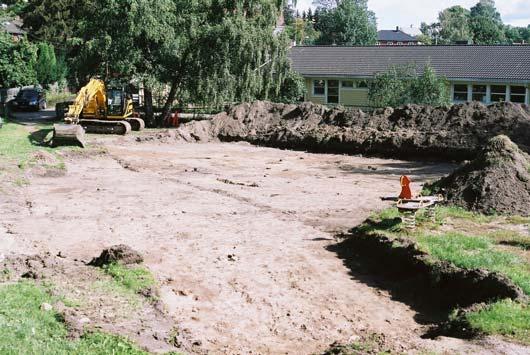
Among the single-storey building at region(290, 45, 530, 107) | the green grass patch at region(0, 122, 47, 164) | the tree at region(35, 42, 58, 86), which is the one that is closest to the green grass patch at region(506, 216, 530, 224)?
the green grass patch at region(0, 122, 47, 164)

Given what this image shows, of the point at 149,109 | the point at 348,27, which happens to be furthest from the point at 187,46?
the point at 348,27

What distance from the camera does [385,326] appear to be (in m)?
10.1

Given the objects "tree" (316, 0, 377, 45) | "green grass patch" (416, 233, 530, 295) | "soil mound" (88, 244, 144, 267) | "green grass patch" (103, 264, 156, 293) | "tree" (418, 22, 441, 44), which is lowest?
"green grass patch" (103, 264, 156, 293)

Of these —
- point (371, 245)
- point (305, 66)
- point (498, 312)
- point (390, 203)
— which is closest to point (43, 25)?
point (305, 66)

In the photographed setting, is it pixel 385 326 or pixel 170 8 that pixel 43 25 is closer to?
pixel 170 8

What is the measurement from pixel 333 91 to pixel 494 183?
30181mm

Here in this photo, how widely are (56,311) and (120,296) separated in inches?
54.7

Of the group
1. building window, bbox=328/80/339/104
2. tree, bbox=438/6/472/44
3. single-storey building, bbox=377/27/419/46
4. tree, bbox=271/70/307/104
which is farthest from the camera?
single-storey building, bbox=377/27/419/46

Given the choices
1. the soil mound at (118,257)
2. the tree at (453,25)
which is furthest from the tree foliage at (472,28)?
the soil mound at (118,257)

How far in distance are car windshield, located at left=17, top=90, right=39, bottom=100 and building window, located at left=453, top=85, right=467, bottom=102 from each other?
94.8 ft

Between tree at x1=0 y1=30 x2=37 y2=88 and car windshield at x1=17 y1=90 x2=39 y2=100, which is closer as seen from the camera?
tree at x1=0 y1=30 x2=37 y2=88

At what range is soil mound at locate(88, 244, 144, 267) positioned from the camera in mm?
11992

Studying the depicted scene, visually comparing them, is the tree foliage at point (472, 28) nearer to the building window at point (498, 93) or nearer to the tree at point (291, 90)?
the building window at point (498, 93)

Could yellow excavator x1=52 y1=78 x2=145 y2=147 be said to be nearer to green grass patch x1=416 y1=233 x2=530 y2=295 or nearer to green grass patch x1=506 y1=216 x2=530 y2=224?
green grass patch x1=506 y1=216 x2=530 y2=224
